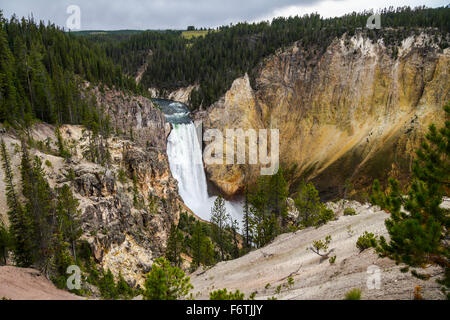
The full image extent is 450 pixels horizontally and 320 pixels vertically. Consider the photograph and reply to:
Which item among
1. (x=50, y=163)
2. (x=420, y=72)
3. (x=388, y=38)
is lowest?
(x=50, y=163)

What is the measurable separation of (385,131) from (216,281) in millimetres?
49854

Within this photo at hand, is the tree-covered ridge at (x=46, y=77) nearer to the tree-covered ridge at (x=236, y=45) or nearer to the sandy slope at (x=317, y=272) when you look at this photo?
the tree-covered ridge at (x=236, y=45)

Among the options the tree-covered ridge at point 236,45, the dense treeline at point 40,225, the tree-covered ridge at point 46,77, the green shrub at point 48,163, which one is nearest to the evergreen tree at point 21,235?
the dense treeline at point 40,225

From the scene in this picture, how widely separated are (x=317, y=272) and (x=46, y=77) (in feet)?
157

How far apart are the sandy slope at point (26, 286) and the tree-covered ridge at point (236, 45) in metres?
57.5

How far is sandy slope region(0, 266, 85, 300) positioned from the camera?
15.2 metres

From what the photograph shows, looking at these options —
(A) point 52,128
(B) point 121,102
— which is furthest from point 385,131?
(A) point 52,128

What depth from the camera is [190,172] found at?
60.8 metres

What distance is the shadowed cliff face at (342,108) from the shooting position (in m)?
52.3

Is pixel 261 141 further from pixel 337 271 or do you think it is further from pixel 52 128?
pixel 337 271

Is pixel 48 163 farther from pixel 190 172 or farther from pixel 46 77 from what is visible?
pixel 190 172

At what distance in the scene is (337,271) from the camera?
15.6 metres

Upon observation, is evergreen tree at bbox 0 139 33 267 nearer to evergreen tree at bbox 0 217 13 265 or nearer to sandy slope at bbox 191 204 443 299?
evergreen tree at bbox 0 217 13 265

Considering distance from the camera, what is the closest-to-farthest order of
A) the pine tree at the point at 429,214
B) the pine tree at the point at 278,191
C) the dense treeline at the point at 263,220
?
the pine tree at the point at 429,214 < the dense treeline at the point at 263,220 < the pine tree at the point at 278,191
